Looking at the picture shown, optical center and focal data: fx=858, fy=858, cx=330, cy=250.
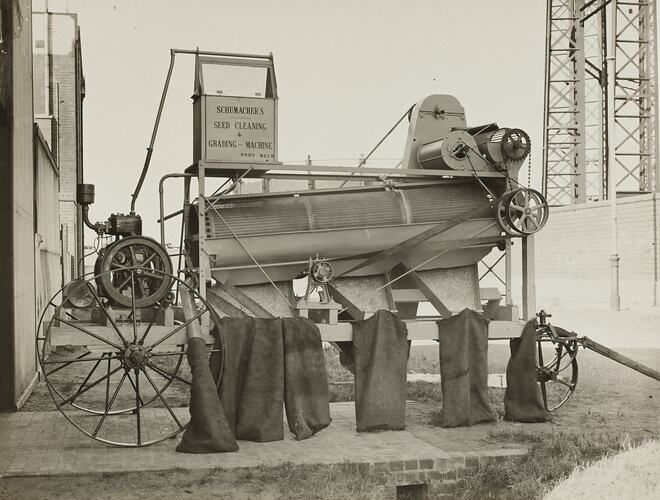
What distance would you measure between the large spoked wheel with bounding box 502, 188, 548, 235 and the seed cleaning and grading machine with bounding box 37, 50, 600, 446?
0.02 metres

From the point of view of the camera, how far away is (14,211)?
1015cm

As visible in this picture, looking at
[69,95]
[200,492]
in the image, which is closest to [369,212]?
[200,492]

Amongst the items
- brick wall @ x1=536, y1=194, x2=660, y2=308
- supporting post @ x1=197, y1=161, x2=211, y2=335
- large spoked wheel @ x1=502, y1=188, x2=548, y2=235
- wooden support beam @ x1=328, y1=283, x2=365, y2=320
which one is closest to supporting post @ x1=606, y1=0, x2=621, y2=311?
brick wall @ x1=536, y1=194, x2=660, y2=308

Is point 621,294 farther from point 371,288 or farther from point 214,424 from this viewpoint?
point 214,424

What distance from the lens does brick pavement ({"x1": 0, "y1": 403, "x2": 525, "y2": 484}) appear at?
24.0 feet

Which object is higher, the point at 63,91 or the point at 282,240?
the point at 63,91

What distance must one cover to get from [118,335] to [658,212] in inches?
826

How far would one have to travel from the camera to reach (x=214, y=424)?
312 inches

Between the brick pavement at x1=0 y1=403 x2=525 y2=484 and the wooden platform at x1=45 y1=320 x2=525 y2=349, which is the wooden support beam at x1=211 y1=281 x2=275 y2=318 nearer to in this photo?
the wooden platform at x1=45 y1=320 x2=525 y2=349

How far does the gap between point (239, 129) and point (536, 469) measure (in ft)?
14.8

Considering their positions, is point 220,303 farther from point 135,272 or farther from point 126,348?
point 126,348

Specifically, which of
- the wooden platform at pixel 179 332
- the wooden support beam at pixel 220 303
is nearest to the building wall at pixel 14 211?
the wooden platform at pixel 179 332

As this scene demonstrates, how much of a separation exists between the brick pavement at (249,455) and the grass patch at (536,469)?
0.56 ft

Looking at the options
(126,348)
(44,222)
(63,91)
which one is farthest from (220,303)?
(63,91)
